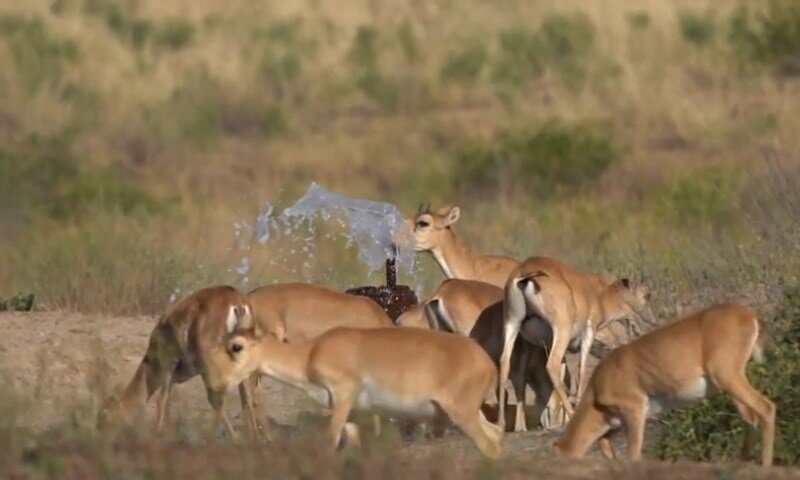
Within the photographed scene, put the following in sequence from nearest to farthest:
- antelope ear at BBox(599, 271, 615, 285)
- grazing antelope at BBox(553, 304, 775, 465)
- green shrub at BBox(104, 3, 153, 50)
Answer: grazing antelope at BBox(553, 304, 775, 465)
antelope ear at BBox(599, 271, 615, 285)
green shrub at BBox(104, 3, 153, 50)

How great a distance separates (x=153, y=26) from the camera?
35312 millimetres

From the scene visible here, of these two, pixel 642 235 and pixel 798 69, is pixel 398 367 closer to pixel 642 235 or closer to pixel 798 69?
pixel 642 235

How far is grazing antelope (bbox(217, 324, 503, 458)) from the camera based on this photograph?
1007 centimetres

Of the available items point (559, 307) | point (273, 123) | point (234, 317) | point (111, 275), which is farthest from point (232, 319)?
point (273, 123)

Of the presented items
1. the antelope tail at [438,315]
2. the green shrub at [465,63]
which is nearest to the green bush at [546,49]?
the green shrub at [465,63]

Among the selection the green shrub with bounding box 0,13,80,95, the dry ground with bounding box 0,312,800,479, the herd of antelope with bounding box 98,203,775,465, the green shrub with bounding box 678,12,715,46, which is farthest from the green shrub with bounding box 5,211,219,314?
the green shrub with bounding box 678,12,715,46

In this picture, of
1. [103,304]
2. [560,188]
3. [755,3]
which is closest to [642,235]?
[560,188]

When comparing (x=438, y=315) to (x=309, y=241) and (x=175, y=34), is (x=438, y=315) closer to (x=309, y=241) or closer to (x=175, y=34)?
(x=309, y=241)

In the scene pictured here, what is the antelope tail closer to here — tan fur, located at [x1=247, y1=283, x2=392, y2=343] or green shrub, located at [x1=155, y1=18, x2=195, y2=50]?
tan fur, located at [x1=247, y1=283, x2=392, y2=343]

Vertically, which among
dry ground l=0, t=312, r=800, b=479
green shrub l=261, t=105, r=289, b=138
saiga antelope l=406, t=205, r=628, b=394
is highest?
green shrub l=261, t=105, r=289, b=138

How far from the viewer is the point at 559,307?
42.2 feet

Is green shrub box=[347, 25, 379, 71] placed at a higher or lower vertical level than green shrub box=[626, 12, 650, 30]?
lower

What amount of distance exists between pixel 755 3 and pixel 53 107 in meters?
12.8

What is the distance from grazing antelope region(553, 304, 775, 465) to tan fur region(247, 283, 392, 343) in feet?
7.29
